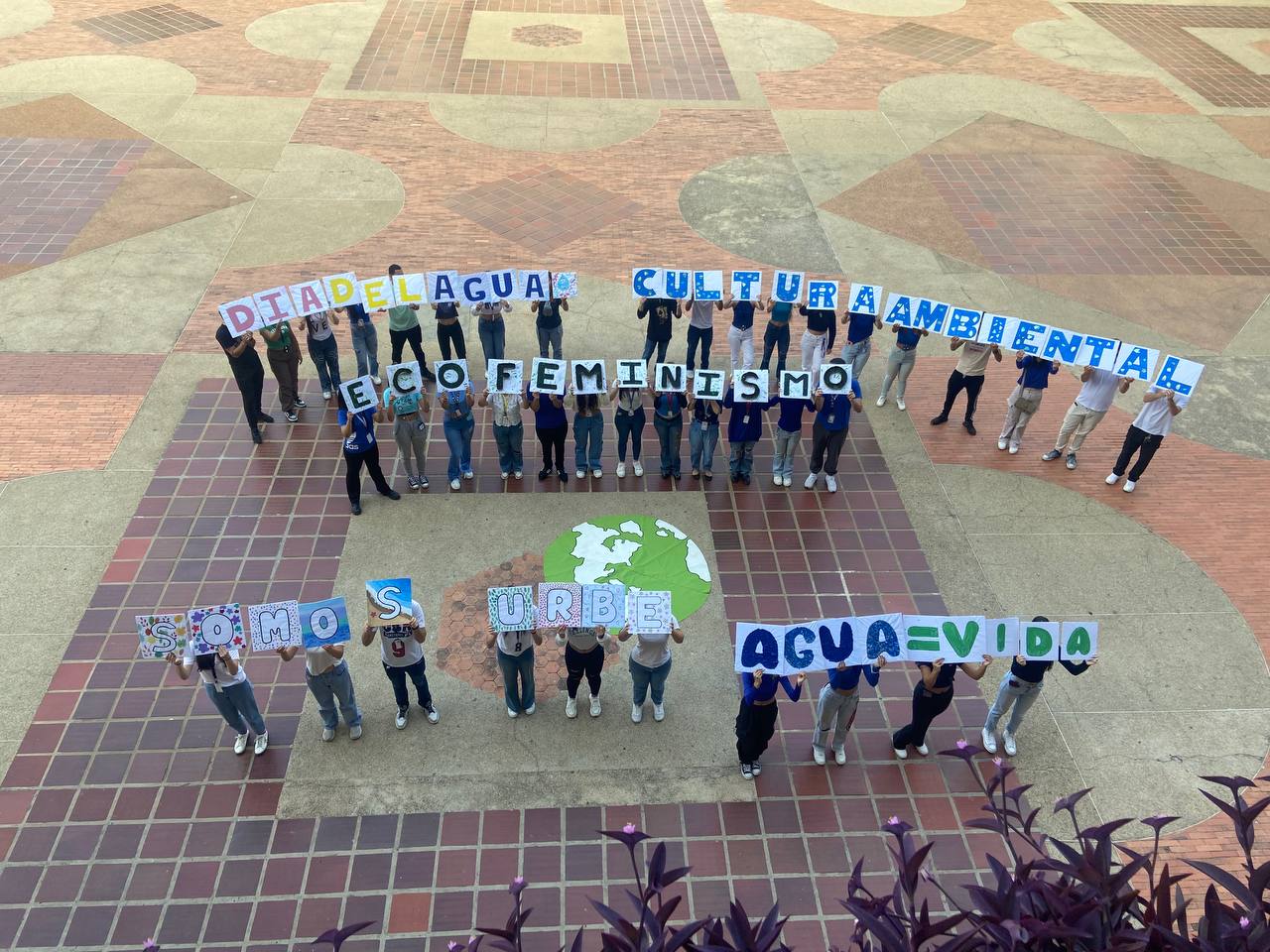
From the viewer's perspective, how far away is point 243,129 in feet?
61.0

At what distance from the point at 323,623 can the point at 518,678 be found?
Answer: 1.79 metres

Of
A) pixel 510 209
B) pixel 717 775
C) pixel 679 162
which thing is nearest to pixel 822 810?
pixel 717 775

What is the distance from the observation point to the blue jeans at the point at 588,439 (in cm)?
1101

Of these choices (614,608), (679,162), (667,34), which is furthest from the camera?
(667,34)

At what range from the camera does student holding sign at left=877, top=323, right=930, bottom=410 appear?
12030 millimetres

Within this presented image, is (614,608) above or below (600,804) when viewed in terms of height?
above

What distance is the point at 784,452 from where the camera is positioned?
11.3 meters

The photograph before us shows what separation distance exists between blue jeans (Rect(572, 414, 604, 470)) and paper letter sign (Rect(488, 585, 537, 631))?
3.48 m

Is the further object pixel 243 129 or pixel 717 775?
pixel 243 129

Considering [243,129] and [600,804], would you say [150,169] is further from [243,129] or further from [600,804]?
[600,804]

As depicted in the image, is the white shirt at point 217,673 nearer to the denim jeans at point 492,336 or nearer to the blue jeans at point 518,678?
the blue jeans at point 518,678

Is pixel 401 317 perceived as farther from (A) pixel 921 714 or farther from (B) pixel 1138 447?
(B) pixel 1138 447

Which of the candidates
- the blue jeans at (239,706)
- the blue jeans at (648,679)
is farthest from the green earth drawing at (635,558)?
the blue jeans at (239,706)

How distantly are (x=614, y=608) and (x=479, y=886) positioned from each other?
2422mm
